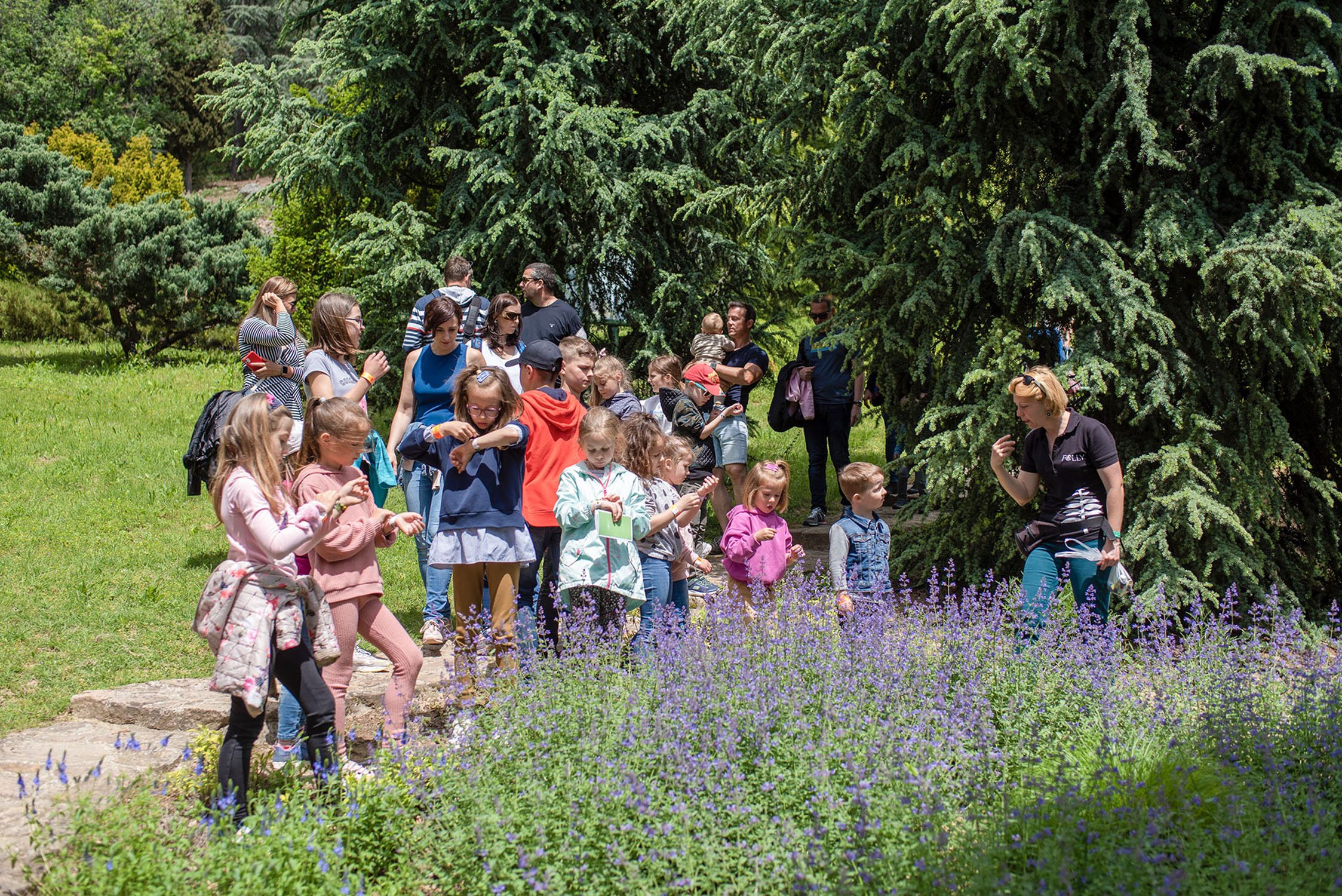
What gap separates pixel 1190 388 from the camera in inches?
259

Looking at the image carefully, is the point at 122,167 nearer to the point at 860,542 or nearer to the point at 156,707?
the point at 156,707

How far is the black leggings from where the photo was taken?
387 centimetres

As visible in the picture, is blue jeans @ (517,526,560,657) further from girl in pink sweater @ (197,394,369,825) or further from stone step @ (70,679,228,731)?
stone step @ (70,679,228,731)

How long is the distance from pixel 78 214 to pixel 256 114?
28.0 ft

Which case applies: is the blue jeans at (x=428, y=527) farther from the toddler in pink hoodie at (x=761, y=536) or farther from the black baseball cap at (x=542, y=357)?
the toddler in pink hoodie at (x=761, y=536)

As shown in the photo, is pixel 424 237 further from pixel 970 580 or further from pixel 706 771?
pixel 706 771

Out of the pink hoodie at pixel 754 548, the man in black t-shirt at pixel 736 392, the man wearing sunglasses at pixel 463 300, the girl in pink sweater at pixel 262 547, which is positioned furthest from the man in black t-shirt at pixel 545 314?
the girl in pink sweater at pixel 262 547

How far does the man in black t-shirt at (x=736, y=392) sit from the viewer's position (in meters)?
8.22

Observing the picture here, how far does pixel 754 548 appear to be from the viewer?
5.87 m

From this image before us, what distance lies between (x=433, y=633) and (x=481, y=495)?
130 cm

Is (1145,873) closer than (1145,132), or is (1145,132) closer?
(1145,873)

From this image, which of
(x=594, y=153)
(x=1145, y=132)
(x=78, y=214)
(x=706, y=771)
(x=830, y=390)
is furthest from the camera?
(x=78, y=214)

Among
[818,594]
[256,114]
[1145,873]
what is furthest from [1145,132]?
[256,114]

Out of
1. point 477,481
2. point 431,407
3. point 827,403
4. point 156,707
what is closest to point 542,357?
point 431,407
